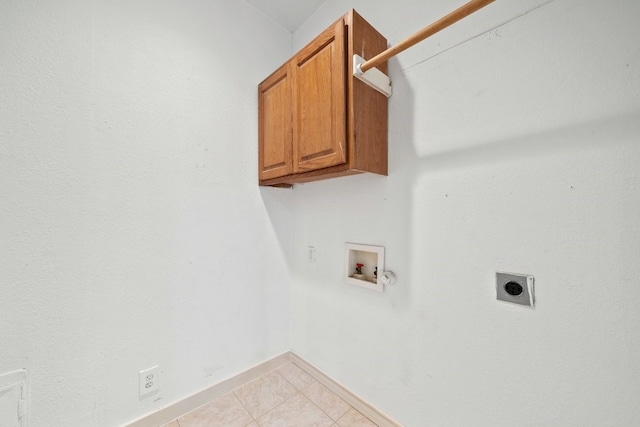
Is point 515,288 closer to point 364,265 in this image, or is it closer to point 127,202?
point 364,265

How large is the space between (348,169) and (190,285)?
101 cm

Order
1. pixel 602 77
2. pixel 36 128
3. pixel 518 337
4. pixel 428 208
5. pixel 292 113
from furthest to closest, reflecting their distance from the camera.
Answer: pixel 292 113
pixel 428 208
pixel 36 128
pixel 518 337
pixel 602 77

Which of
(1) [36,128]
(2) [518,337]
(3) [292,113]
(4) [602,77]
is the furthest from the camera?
(3) [292,113]

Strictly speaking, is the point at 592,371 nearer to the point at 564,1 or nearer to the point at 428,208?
the point at 428,208

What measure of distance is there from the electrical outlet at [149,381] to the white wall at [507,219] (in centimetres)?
99

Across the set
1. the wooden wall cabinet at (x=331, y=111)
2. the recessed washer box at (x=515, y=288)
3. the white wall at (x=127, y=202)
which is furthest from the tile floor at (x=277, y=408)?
the wooden wall cabinet at (x=331, y=111)

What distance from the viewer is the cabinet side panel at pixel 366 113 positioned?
942 mm

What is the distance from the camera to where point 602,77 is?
2.18ft

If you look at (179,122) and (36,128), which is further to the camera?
(179,122)

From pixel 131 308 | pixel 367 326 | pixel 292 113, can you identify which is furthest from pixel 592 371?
pixel 131 308

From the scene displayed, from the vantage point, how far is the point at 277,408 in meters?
1.23

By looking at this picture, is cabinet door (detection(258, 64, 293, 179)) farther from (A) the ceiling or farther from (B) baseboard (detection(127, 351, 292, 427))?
(B) baseboard (detection(127, 351, 292, 427))

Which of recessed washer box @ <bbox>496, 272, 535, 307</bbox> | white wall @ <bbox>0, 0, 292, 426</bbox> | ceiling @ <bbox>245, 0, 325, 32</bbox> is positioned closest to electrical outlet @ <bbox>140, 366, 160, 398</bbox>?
white wall @ <bbox>0, 0, 292, 426</bbox>

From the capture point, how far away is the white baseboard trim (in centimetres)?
111
